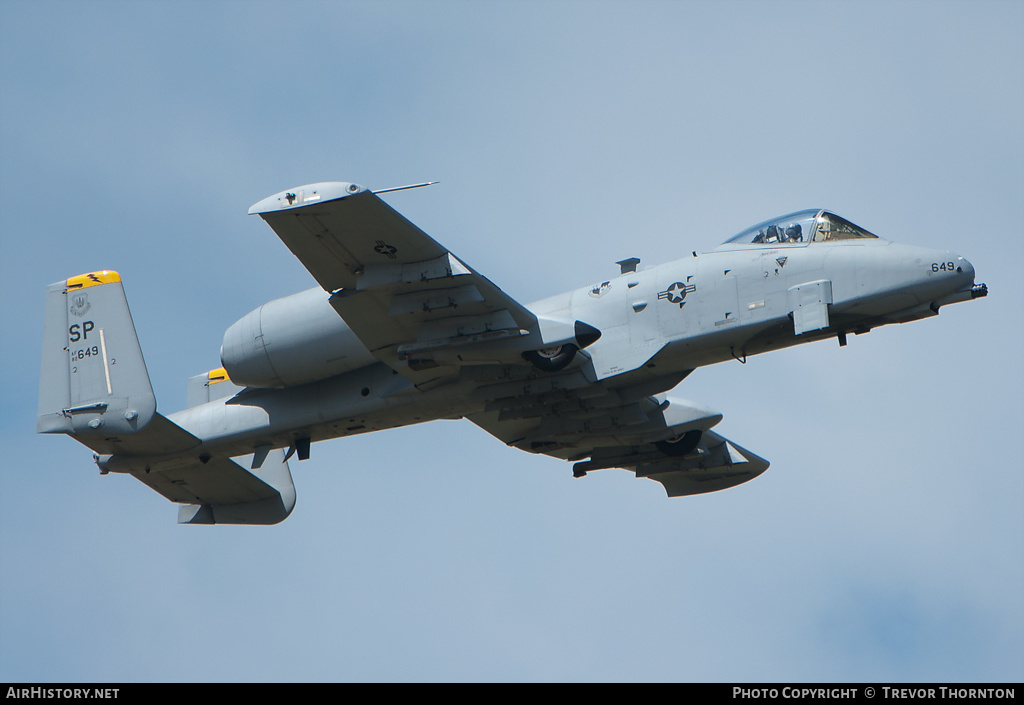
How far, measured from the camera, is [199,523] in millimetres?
27328

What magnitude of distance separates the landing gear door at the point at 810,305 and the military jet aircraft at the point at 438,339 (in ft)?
0.10

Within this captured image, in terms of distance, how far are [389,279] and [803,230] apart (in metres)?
7.39

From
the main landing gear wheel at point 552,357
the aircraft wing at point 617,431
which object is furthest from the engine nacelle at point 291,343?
the main landing gear wheel at point 552,357

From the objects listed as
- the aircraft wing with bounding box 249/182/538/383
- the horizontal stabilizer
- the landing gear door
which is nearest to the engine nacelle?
the aircraft wing with bounding box 249/182/538/383

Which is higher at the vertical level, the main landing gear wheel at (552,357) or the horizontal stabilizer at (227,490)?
the main landing gear wheel at (552,357)

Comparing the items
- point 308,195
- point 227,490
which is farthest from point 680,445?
point 308,195

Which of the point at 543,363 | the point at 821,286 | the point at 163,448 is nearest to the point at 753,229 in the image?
the point at 821,286

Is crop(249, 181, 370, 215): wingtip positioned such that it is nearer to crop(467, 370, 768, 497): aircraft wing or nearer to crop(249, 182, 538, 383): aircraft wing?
crop(249, 182, 538, 383): aircraft wing

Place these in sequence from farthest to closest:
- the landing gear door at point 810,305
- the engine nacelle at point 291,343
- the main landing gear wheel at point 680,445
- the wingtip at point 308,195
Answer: the main landing gear wheel at point 680,445
the engine nacelle at point 291,343
the landing gear door at point 810,305
the wingtip at point 308,195

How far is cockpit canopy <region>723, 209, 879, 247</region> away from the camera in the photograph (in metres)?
21.9

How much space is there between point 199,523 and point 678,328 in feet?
39.2

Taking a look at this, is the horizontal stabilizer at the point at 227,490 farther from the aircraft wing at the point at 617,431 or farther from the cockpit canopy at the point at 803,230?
the cockpit canopy at the point at 803,230

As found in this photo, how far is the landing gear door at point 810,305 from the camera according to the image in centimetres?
2111

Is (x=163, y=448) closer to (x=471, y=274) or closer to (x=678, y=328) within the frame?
(x=471, y=274)
